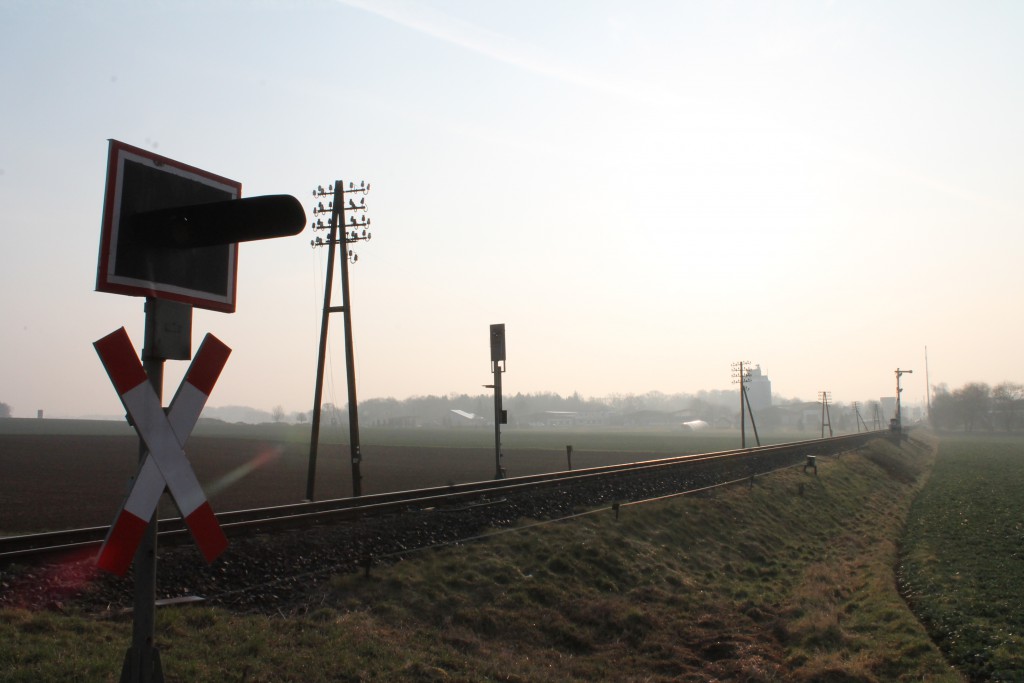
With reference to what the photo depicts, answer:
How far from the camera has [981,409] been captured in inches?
5856

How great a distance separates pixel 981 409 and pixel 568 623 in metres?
165

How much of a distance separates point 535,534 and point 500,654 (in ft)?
17.5

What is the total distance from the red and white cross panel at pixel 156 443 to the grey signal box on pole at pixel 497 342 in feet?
73.3

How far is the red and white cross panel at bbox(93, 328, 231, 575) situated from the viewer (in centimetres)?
288

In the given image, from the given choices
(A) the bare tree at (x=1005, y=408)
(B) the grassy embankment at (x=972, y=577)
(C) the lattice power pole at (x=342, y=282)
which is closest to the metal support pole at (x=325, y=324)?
(C) the lattice power pole at (x=342, y=282)

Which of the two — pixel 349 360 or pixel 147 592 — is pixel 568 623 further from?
pixel 349 360

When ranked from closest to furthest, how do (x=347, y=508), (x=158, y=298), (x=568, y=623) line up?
1. (x=158, y=298)
2. (x=568, y=623)
3. (x=347, y=508)

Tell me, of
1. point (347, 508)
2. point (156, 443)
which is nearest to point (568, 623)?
point (347, 508)

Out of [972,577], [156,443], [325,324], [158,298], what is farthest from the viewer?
[325,324]

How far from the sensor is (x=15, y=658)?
20.1ft

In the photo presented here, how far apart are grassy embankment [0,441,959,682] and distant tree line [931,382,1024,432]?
494 feet

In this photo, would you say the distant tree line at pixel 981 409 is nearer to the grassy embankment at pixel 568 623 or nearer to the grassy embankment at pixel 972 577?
the grassy embankment at pixel 972 577

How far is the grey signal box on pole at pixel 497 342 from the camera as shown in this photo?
25562mm

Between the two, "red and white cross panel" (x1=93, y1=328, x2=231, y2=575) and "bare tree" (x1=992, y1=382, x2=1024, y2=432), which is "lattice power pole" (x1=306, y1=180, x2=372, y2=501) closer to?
"red and white cross panel" (x1=93, y1=328, x2=231, y2=575)
